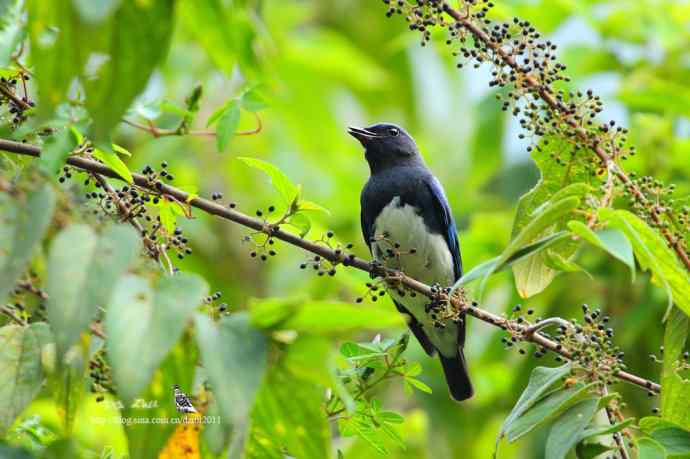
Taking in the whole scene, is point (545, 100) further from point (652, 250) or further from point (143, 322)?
point (143, 322)

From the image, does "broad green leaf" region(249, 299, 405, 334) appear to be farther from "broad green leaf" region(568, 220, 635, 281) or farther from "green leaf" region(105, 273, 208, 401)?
"broad green leaf" region(568, 220, 635, 281)

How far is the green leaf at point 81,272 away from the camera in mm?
1599

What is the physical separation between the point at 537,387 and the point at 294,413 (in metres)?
0.90

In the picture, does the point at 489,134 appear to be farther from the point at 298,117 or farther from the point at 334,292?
the point at 298,117

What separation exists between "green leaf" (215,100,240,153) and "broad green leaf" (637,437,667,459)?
52.9 inches

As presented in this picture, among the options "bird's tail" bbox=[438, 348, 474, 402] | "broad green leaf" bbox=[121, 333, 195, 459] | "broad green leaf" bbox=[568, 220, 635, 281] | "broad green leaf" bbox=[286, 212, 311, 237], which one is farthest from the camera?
"bird's tail" bbox=[438, 348, 474, 402]

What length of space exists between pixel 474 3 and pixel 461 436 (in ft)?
15.5

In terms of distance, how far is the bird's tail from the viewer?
18.7 ft

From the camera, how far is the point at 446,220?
560 cm

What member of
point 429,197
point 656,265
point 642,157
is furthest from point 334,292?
point 656,265

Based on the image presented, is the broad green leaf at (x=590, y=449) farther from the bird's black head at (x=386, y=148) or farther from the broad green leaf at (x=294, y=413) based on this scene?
the bird's black head at (x=386, y=148)

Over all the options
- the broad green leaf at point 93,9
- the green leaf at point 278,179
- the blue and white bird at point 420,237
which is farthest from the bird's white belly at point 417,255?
the broad green leaf at point 93,9

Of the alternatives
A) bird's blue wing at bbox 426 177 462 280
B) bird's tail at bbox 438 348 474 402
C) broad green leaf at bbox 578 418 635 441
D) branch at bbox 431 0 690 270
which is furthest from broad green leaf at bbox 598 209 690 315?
bird's tail at bbox 438 348 474 402

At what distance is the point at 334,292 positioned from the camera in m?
7.71
